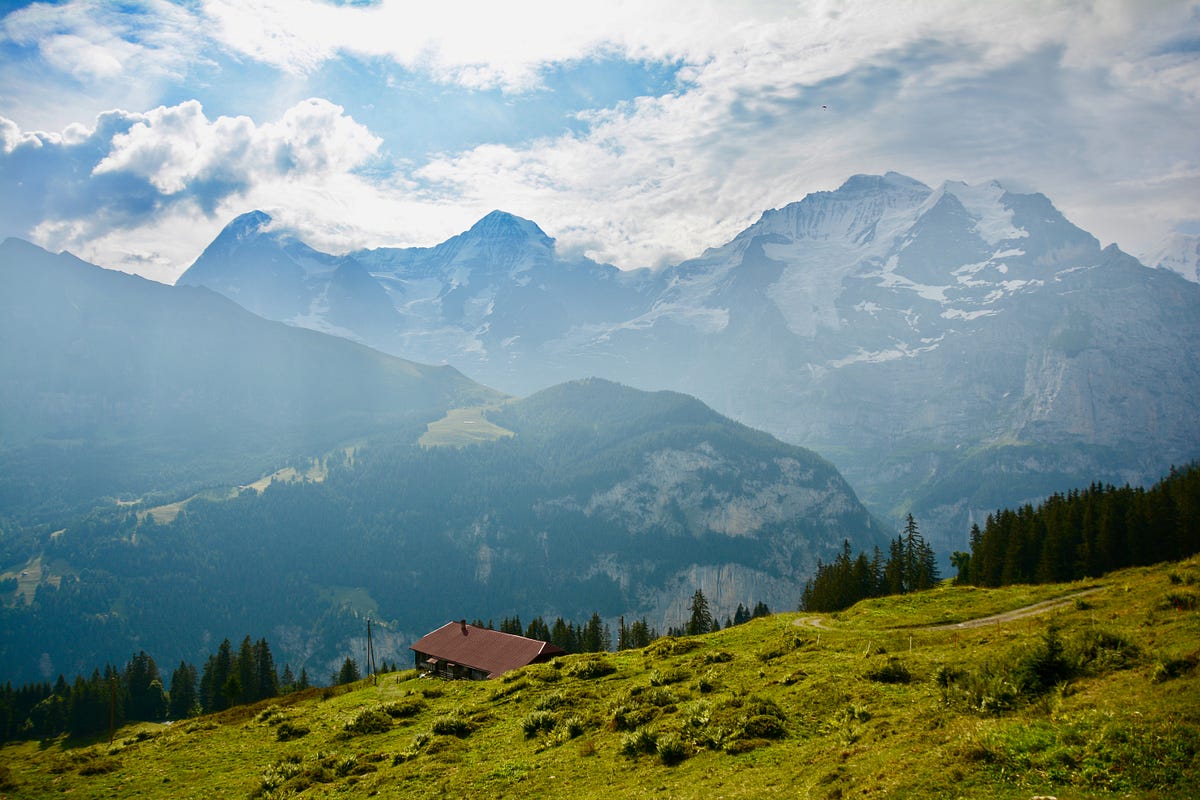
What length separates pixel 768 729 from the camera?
27.2 metres

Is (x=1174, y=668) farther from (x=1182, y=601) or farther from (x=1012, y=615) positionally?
(x=1012, y=615)

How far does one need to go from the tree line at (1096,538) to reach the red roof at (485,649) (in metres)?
66.3

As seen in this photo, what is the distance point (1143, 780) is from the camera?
15727 millimetres

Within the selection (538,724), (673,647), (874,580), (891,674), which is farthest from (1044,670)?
(874,580)

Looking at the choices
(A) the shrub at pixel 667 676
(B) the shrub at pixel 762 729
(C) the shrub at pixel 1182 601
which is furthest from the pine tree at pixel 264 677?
(C) the shrub at pixel 1182 601

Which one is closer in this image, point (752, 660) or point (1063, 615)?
point (1063, 615)

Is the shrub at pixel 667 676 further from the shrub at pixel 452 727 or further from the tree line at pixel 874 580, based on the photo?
the tree line at pixel 874 580

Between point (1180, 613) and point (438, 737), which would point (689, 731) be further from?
point (1180, 613)

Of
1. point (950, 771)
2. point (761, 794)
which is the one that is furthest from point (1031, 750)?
point (761, 794)

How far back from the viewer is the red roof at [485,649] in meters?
73.8

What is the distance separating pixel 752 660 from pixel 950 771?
85.2 feet

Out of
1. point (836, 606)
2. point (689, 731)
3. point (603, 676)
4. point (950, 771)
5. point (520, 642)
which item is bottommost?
point (836, 606)

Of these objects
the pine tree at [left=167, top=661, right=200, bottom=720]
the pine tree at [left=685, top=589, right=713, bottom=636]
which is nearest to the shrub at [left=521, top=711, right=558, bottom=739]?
the pine tree at [left=685, top=589, right=713, bottom=636]

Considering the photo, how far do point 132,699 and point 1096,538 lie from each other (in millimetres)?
167680
